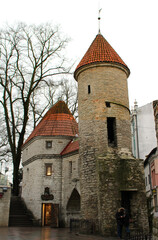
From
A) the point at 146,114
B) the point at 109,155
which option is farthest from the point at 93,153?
the point at 146,114

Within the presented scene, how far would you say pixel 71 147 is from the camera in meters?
21.6

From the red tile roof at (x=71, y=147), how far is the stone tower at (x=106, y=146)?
164 inches

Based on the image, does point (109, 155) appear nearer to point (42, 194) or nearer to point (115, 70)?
point (115, 70)

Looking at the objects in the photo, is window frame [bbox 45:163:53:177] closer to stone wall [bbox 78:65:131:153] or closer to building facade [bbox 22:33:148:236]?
building facade [bbox 22:33:148:236]

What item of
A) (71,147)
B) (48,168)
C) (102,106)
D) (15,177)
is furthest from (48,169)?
(102,106)

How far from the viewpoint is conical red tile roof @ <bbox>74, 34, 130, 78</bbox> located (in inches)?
682

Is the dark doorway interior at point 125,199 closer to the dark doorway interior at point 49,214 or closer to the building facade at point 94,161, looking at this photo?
the building facade at point 94,161

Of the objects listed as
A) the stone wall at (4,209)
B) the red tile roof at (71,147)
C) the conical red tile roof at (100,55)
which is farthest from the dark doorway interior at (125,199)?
the stone wall at (4,209)

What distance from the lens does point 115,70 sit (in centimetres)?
1734

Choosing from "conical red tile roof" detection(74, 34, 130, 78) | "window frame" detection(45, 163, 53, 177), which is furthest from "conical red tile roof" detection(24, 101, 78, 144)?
"conical red tile roof" detection(74, 34, 130, 78)

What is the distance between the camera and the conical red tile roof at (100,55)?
17328 millimetres

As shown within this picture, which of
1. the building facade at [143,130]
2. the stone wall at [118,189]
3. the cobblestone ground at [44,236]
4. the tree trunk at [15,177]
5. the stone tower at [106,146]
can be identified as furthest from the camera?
the building facade at [143,130]

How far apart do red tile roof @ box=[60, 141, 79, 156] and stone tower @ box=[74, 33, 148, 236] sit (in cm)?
415

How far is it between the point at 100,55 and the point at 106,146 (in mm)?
6364
